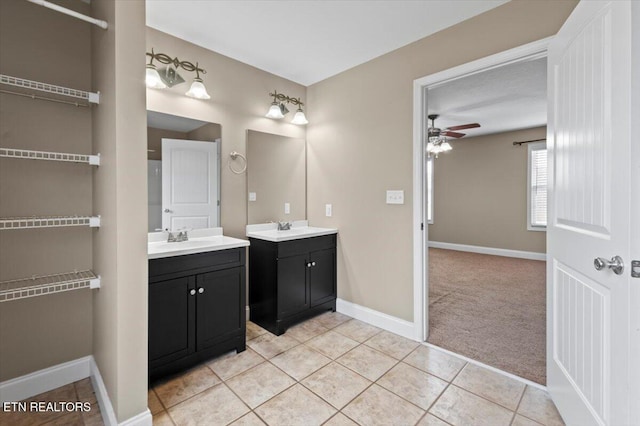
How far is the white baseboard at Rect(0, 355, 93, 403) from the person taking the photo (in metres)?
1.73

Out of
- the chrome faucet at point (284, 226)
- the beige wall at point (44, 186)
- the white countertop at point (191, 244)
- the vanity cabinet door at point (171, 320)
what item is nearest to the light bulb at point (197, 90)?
the beige wall at point (44, 186)

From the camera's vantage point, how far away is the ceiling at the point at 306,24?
80.9 inches

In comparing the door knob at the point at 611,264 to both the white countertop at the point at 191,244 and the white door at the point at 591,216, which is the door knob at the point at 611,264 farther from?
the white countertop at the point at 191,244

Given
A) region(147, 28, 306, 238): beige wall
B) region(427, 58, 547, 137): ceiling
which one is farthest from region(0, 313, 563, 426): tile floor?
region(427, 58, 547, 137): ceiling

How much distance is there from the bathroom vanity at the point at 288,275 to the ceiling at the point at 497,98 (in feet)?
6.40

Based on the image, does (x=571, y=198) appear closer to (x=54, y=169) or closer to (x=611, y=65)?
(x=611, y=65)

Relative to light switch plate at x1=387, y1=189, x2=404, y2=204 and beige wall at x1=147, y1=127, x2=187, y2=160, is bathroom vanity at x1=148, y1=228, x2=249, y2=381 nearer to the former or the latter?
beige wall at x1=147, y1=127, x2=187, y2=160

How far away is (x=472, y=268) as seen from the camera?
515cm

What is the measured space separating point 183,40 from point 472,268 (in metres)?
5.25

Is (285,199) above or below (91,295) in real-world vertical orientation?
above

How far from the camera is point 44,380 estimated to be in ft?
6.01

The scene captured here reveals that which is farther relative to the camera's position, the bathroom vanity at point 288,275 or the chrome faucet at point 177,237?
the bathroom vanity at point 288,275

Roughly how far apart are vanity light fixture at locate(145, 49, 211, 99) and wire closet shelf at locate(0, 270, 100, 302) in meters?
1.46

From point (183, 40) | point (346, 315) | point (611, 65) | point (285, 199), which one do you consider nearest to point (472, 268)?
point (346, 315)
